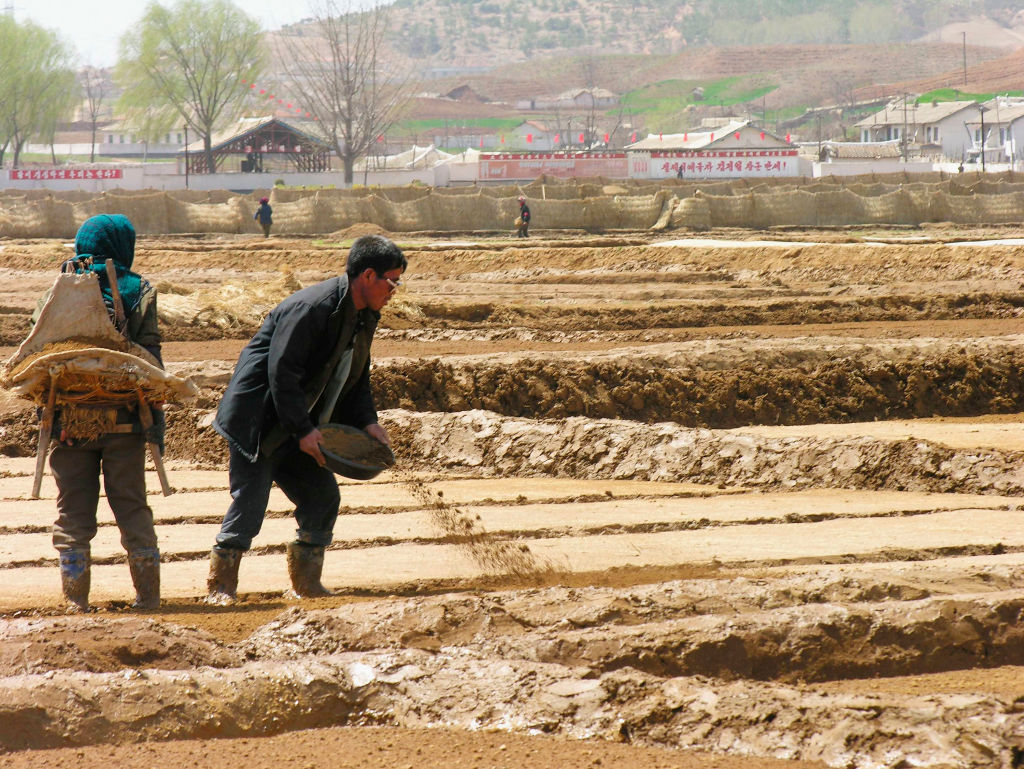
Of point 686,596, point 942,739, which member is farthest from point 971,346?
point 942,739

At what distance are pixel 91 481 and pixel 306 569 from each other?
0.98 meters

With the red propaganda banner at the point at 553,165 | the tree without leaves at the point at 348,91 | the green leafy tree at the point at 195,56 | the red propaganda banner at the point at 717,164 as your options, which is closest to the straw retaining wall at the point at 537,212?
the red propaganda banner at the point at 553,165

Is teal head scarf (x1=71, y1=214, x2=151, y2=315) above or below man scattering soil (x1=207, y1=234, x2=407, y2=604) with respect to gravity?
above

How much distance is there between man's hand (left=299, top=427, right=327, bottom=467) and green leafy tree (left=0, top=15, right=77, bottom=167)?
2896 inches

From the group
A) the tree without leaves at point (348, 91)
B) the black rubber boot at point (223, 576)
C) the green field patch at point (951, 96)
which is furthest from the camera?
the green field patch at point (951, 96)

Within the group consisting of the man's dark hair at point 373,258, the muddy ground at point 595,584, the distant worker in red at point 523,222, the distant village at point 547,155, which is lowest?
the muddy ground at point 595,584

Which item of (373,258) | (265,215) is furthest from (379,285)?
(265,215)

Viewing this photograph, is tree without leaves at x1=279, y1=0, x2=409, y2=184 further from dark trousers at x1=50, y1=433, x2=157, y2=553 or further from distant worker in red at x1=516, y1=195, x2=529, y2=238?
dark trousers at x1=50, y1=433, x2=157, y2=553

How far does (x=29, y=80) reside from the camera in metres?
72.4

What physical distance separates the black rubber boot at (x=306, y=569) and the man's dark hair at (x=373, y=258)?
1.24 m

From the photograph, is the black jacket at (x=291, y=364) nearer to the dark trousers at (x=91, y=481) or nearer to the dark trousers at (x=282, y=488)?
the dark trousers at (x=282, y=488)

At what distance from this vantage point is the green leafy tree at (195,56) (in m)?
69.3

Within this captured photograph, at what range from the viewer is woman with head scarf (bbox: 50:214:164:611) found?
15.2 feet

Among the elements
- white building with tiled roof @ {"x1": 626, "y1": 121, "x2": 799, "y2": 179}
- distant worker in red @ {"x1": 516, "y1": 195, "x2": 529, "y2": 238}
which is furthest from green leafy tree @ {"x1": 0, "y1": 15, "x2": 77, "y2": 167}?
distant worker in red @ {"x1": 516, "y1": 195, "x2": 529, "y2": 238}
